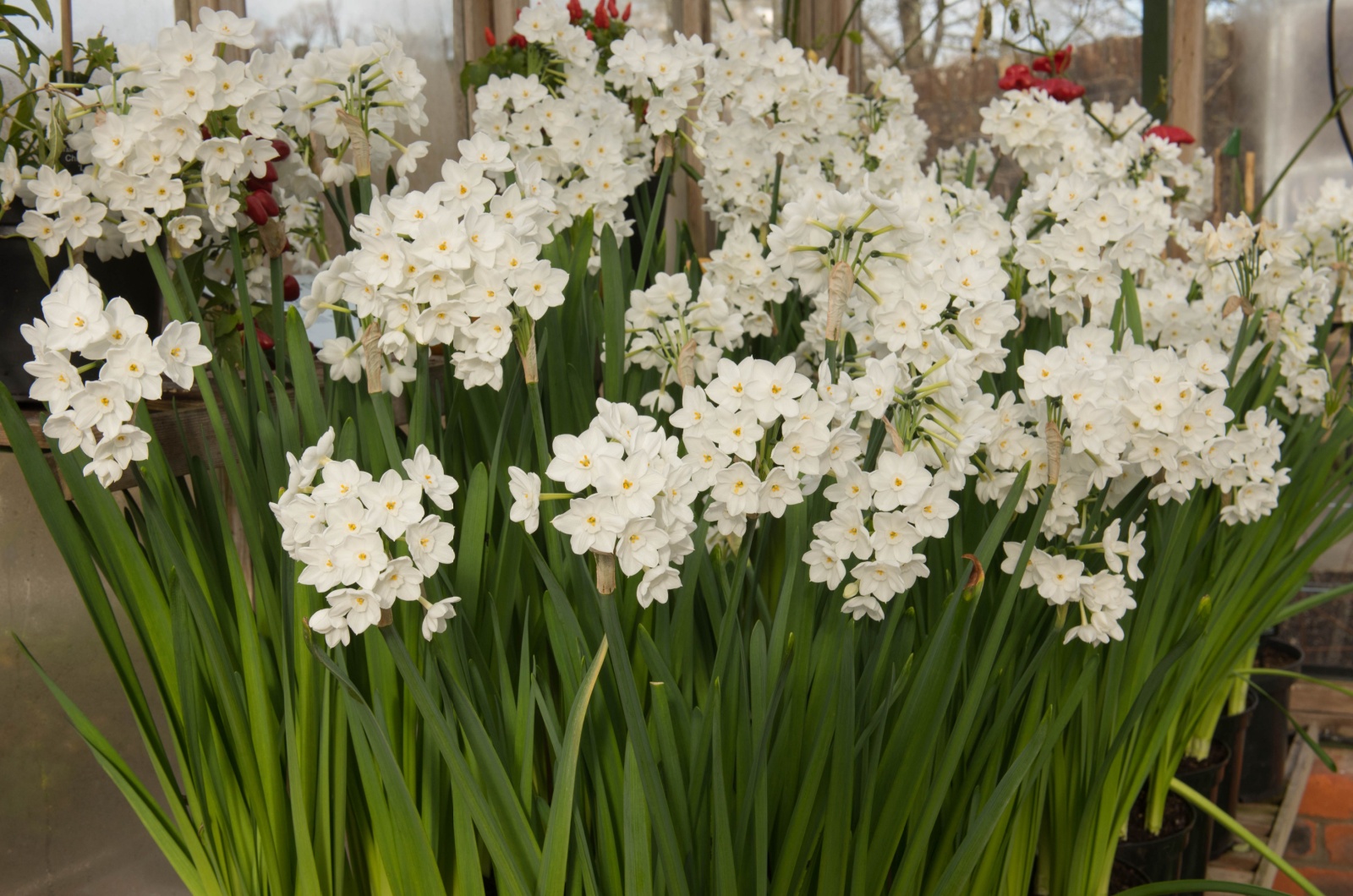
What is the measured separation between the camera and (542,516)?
3.14ft

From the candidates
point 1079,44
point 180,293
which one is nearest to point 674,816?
point 180,293

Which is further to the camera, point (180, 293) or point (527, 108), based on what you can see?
point (527, 108)

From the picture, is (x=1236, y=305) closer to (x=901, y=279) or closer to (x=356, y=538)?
(x=901, y=279)

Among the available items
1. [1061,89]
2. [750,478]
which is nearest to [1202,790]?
[1061,89]

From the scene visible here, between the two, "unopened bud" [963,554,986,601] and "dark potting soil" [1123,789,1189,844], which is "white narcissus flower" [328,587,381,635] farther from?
"dark potting soil" [1123,789,1189,844]

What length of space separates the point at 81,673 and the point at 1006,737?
3.49 feet

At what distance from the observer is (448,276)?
76cm

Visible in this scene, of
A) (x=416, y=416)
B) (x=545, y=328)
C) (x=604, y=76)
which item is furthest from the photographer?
(x=604, y=76)

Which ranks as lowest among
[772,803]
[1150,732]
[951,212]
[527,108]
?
[1150,732]

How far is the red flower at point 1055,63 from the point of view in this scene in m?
2.06

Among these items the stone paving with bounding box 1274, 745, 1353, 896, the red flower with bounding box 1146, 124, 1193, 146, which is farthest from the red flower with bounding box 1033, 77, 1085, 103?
the stone paving with bounding box 1274, 745, 1353, 896

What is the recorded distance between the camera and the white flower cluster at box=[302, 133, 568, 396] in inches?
29.8

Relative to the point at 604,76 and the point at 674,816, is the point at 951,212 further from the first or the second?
the point at 674,816

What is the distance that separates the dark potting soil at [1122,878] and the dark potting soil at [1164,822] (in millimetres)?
39
